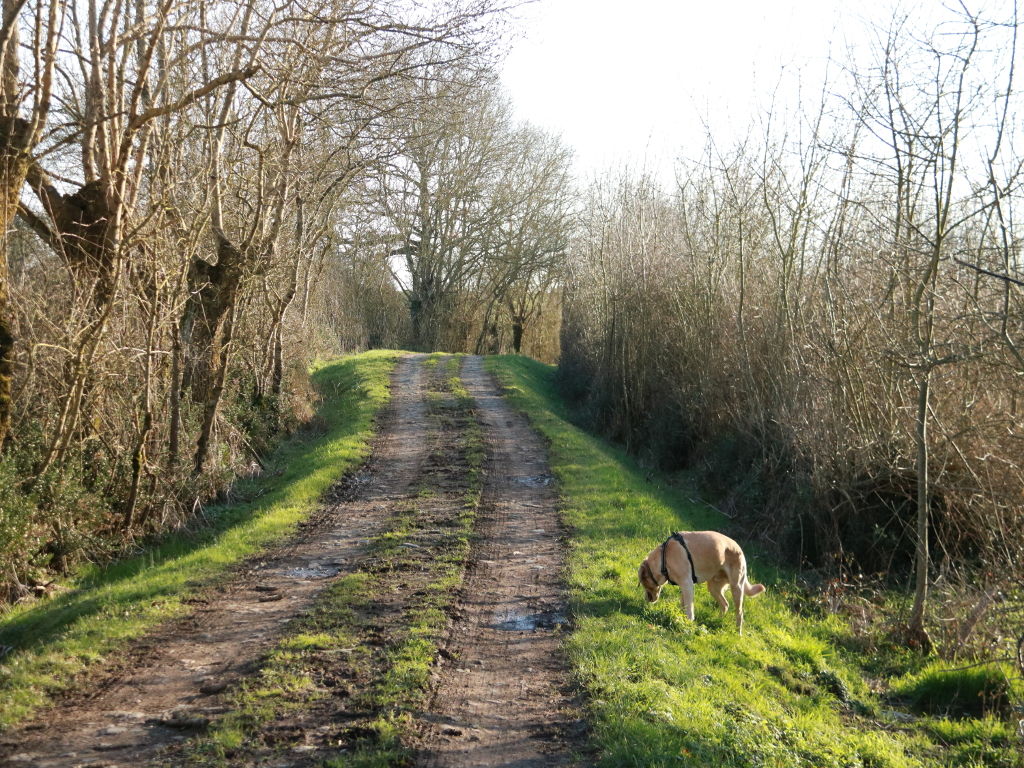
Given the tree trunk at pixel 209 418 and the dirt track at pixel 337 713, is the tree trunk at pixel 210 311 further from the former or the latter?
the dirt track at pixel 337 713

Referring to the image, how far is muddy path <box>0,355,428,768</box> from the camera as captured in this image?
5.11 m

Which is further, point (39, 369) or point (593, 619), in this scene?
point (39, 369)

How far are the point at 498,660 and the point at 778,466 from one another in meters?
8.39

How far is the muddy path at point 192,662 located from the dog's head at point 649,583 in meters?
3.33

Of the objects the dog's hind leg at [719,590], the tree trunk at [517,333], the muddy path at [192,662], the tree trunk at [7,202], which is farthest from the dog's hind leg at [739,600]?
the tree trunk at [517,333]

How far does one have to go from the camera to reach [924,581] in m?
8.90

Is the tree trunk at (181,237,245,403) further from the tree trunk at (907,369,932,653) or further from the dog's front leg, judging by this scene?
the tree trunk at (907,369,932,653)

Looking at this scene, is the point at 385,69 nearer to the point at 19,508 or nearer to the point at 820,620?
the point at 19,508

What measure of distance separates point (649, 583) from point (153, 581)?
5181mm

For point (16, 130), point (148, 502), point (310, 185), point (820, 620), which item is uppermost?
point (310, 185)

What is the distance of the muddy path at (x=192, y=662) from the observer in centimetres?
511

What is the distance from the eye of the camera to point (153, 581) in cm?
859

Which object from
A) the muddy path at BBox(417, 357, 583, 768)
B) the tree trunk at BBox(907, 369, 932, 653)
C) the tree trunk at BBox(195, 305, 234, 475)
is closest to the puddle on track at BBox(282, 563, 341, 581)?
the muddy path at BBox(417, 357, 583, 768)

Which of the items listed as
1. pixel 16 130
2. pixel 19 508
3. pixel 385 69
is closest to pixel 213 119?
pixel 385 69
